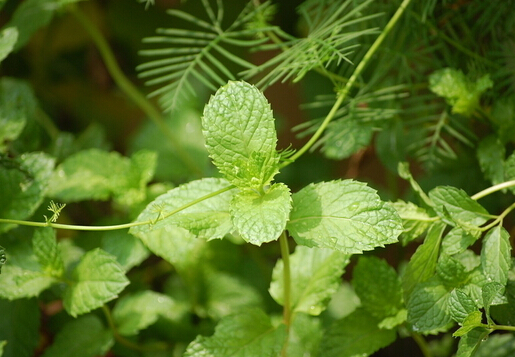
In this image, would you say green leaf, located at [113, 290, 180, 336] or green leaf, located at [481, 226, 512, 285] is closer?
green leaf, located at [481, 226, 512, 285]

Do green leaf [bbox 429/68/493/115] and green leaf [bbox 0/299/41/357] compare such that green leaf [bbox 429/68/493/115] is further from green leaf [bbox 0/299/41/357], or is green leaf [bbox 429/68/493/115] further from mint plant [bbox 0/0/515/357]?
green leaf [bbox 0/299/41/357]

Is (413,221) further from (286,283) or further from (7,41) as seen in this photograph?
(7,41)

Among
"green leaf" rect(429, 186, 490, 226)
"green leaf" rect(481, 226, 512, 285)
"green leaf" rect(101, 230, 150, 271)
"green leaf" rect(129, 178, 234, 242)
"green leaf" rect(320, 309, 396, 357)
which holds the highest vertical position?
"green leaf" rect(129, 178, 234, 242)

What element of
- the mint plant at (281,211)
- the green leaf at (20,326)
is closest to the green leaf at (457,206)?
the mint plant at (281,211)

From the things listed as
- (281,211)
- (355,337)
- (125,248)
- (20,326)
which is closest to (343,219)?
(281,211)

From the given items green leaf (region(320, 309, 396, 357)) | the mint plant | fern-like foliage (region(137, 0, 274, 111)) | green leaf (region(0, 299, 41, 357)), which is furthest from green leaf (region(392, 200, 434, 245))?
green leaf (region(0, 299, 41, 357))

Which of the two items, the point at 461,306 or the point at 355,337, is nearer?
the point at 461,306

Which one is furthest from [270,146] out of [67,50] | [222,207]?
[67,50]
